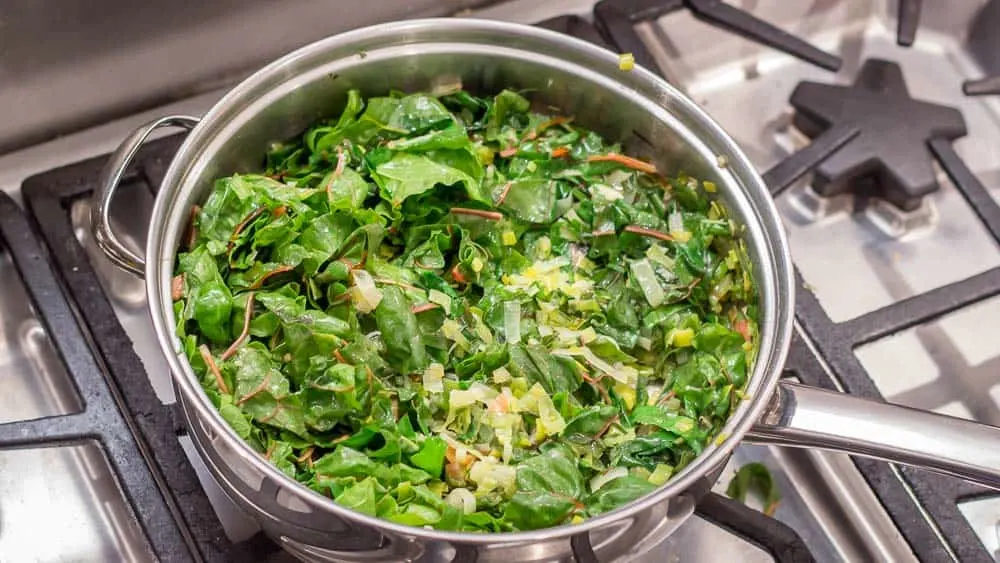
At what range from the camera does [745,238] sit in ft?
3.84

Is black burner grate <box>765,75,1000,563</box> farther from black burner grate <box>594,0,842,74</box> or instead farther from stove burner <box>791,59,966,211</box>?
black burner grate <box>594,0,842,74</box>

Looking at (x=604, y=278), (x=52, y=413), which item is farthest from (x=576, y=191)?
(x=52, y=413)

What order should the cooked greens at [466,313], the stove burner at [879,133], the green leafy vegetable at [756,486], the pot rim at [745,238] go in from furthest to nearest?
1. the stove burner at [879,133]
2. the green leafy vegetable at [756,486]
3. the cooked greens at [466,313]
4. the pot rim at [745,238]

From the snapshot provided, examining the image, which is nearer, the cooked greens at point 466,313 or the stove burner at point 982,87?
the cooked greens at point 466,313

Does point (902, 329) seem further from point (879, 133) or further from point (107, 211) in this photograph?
point (107, 211)

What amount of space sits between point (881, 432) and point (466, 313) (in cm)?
45

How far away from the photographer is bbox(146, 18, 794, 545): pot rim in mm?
896

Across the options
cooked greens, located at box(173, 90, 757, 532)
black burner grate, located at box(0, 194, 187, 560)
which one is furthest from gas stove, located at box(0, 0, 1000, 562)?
cooked greens, located at box(173, 90, 757, 532)

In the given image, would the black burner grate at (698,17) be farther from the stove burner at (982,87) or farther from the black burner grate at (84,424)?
the black burner grate at (84,424)

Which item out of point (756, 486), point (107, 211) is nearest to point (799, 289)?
point (756, 486)

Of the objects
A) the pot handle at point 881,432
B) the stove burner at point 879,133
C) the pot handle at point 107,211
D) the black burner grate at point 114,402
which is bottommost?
the pot handle at point 881,432

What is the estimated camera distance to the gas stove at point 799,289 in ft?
3.69

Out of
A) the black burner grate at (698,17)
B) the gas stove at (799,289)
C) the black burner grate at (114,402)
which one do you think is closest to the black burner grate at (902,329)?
the gas stove at (799,289)

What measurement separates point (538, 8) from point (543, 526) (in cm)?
85
